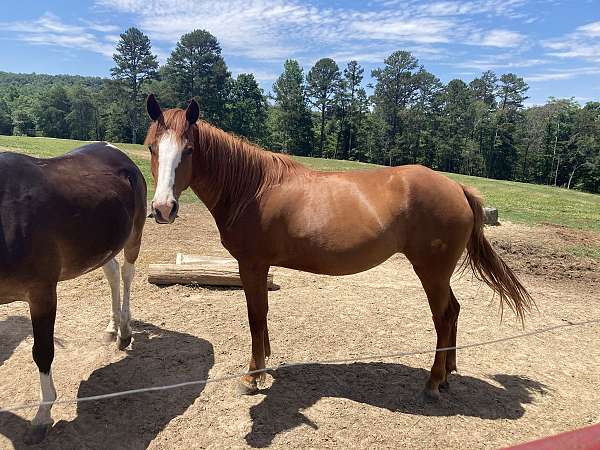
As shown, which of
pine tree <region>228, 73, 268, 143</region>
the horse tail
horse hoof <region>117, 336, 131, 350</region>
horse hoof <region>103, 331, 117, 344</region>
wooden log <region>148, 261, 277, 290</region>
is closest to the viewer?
the horse tail

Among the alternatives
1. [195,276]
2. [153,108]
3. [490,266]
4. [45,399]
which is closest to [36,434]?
[45,399]

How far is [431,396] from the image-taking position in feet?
11.4

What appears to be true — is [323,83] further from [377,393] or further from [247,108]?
[377,393]

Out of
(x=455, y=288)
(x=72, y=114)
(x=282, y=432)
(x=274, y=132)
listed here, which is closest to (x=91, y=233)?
(x=282, y=432)

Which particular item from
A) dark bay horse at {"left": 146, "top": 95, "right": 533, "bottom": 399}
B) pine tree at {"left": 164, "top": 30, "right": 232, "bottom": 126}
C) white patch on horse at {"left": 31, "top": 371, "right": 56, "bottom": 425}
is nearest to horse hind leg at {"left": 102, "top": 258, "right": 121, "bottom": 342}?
white patch on horse at {"left": 31, "top": 371, "right": 56, "bottom": 425}

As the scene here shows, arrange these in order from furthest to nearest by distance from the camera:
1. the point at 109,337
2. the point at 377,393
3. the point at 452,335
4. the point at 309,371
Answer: the point at 109,337, the point at 309,371, the point at 452,335, the point at 377,393

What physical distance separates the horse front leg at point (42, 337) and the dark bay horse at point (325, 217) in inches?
52.0

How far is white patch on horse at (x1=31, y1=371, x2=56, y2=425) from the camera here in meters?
2.91

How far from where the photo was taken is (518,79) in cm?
5347

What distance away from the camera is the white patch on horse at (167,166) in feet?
9.01

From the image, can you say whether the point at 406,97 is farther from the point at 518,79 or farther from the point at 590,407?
the point at 590,407

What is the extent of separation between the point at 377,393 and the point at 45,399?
272 cm

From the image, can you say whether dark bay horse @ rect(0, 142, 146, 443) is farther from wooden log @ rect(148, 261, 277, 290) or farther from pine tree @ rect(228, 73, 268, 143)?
pine tree @ rect(228, 73, 268, 143)

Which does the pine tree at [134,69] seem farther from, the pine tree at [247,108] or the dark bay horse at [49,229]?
the dark bay horse at [49,229]
